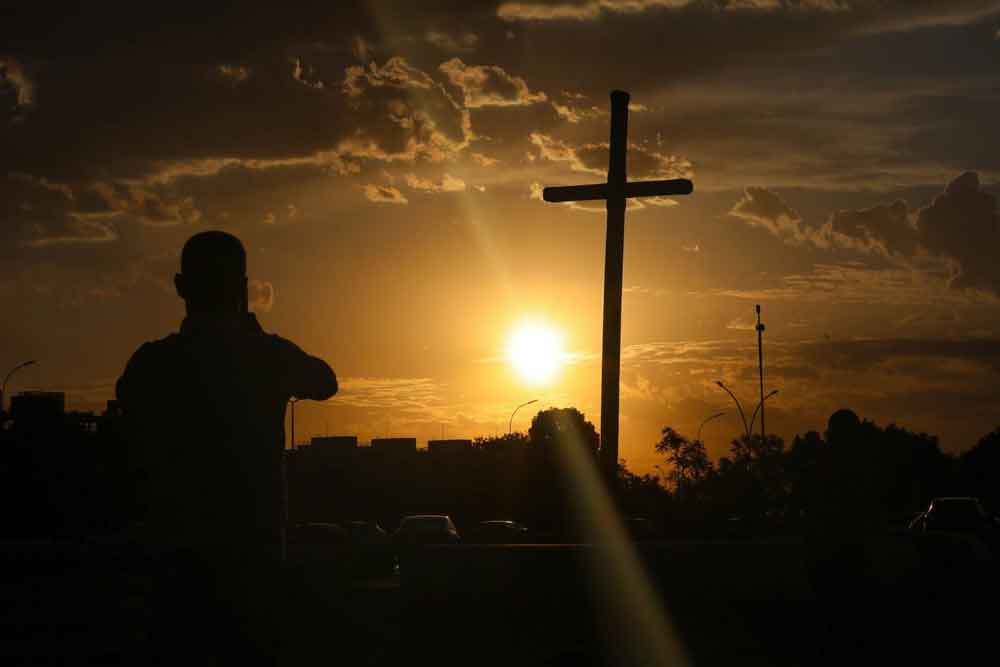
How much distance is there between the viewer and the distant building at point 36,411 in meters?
68.1

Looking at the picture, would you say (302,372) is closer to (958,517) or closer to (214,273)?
(214,273)

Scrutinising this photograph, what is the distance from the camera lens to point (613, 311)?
15.8 meters

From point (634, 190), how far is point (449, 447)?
153 metres

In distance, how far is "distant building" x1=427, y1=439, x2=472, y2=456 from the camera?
525 ft

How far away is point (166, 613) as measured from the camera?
3348 millimetres

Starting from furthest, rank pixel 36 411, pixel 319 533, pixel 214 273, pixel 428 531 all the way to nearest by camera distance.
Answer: pixel 36 411, pixel 319 533, pixel 428 531, pixel 214 273

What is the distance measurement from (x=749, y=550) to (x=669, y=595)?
1871 mm

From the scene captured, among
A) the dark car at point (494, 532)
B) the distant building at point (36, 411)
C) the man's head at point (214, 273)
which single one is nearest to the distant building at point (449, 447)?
the distant building at point (36, 411)

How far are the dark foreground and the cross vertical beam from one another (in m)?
2.72

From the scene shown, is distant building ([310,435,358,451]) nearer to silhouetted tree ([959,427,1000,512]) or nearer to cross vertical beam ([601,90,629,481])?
silhouetted tree ([959,427,1000,512])

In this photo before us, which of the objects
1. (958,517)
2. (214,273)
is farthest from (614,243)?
(958,517)

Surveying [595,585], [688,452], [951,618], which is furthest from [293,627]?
[688,452]

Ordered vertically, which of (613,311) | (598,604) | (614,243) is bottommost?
(598,604)

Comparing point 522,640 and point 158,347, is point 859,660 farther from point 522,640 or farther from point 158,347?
point 158,347
